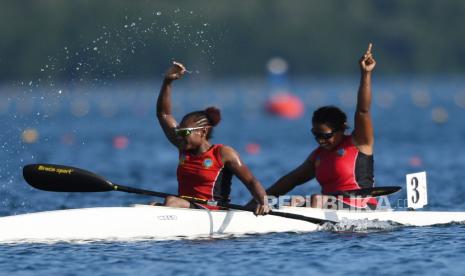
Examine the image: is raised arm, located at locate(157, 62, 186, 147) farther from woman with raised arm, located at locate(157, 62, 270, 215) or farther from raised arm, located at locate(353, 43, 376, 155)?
raised arm, located at locate(353, 43, 376, 155)

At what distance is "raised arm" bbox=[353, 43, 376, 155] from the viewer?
602 inches

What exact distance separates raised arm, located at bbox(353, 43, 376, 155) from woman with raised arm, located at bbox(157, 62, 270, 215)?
1.68 meters

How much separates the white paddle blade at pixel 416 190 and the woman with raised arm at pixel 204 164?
247 cm

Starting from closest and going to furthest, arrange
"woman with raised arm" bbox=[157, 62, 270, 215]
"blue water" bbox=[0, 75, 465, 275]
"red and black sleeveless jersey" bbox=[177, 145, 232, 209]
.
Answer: "blue water" bbox=[0, 75, 465, 275] → "woman with raised arm" bbox=[157, 62, 270, 215] → "red and black sleeveless jersey" bbox=[177, 145, 232, 209]

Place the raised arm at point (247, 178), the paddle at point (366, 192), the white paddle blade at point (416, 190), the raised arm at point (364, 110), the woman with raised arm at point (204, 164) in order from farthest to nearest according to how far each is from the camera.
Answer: the white paddle blade at point (416, 190) → the paddle at point (366, 192) → the raised arm at point (364, 110) → the woman with raised arm at point (204, 164) → the raised arm at point (247, 178)

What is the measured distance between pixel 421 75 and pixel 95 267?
162666 mm

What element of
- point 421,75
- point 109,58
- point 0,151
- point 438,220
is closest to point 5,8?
point 421,75

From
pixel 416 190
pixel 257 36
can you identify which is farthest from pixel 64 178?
pixel 257 36

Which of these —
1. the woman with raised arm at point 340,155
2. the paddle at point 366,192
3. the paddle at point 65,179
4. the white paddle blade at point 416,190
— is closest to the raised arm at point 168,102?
the paddle at point 65,179

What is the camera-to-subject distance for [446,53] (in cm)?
17025

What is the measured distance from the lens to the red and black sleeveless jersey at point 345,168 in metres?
15.9

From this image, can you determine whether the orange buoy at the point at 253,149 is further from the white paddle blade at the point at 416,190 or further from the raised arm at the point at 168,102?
the raised arm at the point at 168,102

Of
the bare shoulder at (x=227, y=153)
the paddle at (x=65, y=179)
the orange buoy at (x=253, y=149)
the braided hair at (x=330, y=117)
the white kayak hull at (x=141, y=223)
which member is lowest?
the white kayak hull at (x=141, y=223)

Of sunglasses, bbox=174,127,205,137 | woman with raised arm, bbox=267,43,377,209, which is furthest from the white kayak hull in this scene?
sunglasses, bbox=174,127,205,137
